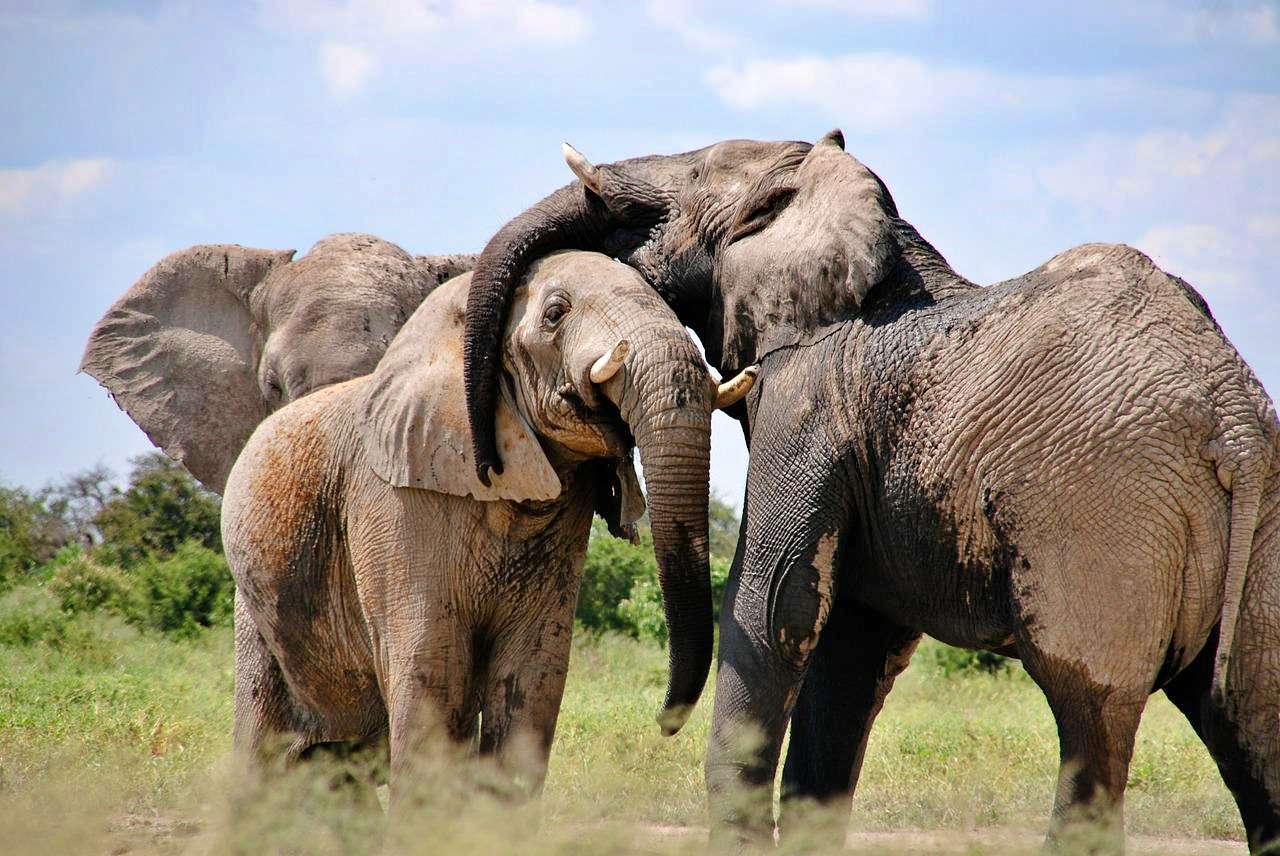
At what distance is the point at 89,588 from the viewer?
12023 millimetres

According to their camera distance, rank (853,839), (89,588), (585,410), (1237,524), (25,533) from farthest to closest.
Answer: (25,533) → (89,588) → (853,839) → (585,410) → (1237,524)

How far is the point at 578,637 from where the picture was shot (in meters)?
11.8

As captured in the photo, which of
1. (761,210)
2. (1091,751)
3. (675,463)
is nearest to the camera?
(1091,751)

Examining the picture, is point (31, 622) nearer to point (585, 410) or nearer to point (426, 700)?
point (426, 700)

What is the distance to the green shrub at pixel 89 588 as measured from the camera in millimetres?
11867

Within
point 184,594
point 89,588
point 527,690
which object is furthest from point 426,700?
point 89,588

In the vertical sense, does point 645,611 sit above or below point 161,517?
below

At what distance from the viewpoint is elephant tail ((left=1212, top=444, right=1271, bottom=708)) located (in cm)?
424

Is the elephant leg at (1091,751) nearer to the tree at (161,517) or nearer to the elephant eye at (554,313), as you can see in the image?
the elephant eye at (554,313)

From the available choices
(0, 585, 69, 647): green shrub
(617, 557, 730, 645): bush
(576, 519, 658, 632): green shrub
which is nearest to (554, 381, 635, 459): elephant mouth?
(617, 557, 730, 645): bush

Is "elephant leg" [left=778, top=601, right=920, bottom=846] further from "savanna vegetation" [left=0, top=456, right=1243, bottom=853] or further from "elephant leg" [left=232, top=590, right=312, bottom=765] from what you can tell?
"elephant leg" [left=232, top=590, right=312, bottom=765]

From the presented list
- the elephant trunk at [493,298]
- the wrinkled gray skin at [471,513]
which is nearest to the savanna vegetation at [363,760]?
the wrinkled gray skin at [471,513]

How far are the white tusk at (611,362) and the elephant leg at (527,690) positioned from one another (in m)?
0.90

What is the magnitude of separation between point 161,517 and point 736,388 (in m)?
11.2
